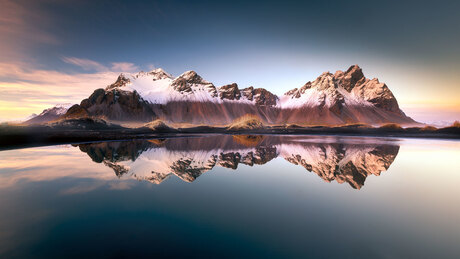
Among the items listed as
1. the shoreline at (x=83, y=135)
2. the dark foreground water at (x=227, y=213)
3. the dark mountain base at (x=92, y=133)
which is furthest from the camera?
the dark mountain base at (x=92, y=133)

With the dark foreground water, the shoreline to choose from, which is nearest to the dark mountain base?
the shoreline

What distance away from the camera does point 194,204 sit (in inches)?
344

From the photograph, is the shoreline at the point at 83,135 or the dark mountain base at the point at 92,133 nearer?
the shoreline at the point at 83,135

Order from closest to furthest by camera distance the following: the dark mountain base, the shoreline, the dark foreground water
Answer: the dark foreground water
the shoreline
the dark mountain base

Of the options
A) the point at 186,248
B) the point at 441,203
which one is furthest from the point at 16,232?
the point at 441,203

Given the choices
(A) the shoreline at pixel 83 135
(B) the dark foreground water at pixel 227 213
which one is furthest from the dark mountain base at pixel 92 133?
(B) the dark foreground water at pixel 227 213

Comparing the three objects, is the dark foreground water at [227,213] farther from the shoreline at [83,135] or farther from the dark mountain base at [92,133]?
the dark mountain base at [92,133]

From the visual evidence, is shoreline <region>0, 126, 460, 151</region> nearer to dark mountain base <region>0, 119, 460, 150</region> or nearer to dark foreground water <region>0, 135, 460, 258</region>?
dark mountain base <region>0, 119, 460, 150</region>

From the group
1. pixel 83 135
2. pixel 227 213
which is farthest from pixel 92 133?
pixel 227 213

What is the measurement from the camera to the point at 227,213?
25.7ft

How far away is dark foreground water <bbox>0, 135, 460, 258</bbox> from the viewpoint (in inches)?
220

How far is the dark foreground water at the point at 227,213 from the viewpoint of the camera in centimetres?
558

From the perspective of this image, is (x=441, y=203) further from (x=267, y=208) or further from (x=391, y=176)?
(x=267, y=208)

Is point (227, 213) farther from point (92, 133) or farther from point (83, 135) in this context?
point (92, 133)
